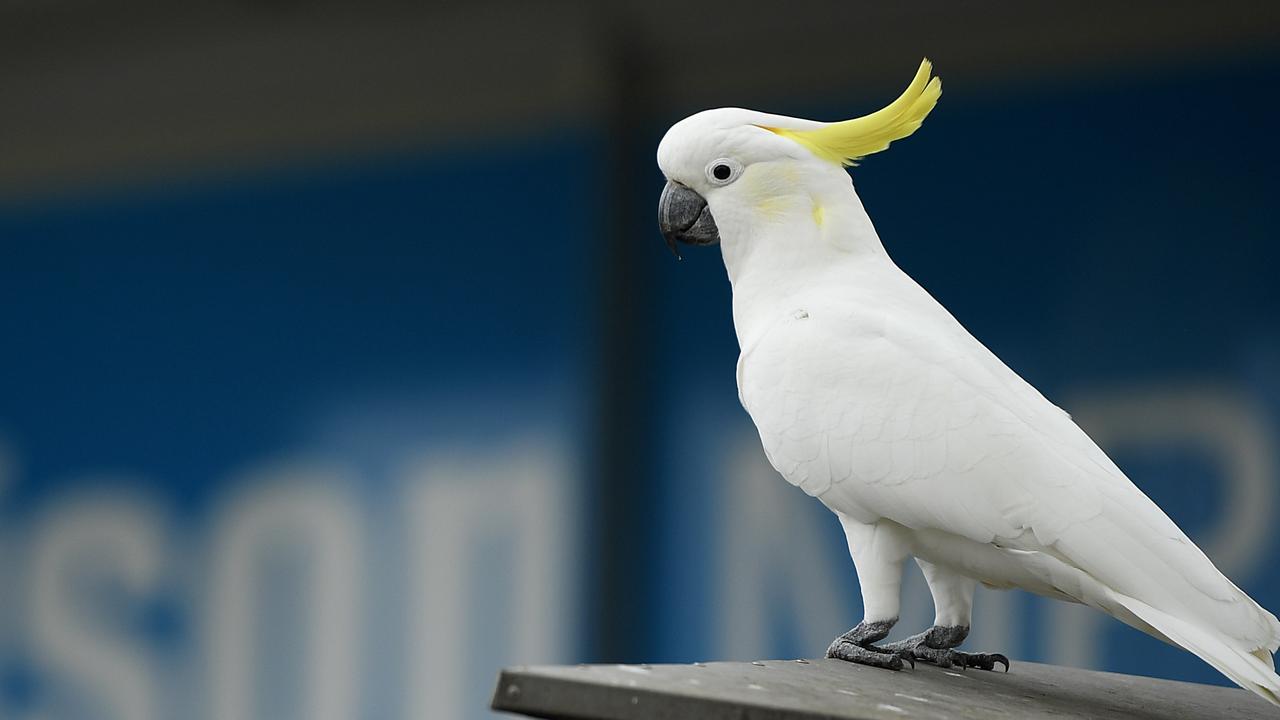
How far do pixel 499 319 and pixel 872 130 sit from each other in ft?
8.12

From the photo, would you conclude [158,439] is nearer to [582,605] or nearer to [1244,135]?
[582,605]

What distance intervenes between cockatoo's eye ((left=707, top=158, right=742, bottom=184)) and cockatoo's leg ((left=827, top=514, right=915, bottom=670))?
0.42 meters

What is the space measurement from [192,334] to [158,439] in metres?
0.35

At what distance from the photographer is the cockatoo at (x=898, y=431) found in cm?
123

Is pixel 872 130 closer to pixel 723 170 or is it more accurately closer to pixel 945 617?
pixel 723 170

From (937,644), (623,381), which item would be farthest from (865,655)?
(623,381)

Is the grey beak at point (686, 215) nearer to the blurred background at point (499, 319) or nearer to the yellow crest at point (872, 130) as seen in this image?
the yellow crest at point (872, 130)

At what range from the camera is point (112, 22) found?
4.02 metres

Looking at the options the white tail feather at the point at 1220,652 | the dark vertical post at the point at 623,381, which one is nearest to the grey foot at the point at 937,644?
the white tail feather at the point at 1220,652

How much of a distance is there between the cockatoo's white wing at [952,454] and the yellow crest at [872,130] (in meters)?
0.17

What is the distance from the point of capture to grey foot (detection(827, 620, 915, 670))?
1382 millimetres

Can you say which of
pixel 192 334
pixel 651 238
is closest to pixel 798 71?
pixel 651 238

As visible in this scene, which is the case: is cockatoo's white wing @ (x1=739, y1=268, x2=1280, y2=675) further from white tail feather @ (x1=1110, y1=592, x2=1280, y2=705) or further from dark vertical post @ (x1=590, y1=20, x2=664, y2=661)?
dark vertical post @ (x1=590, y1=20, x2=664, y2=661)

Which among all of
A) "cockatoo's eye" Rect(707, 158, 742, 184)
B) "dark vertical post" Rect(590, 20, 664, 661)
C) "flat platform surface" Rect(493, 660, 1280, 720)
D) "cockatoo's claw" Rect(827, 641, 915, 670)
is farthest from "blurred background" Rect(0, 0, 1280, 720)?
"cockatoo's eye" Rect(707, 158, 742, 184)
